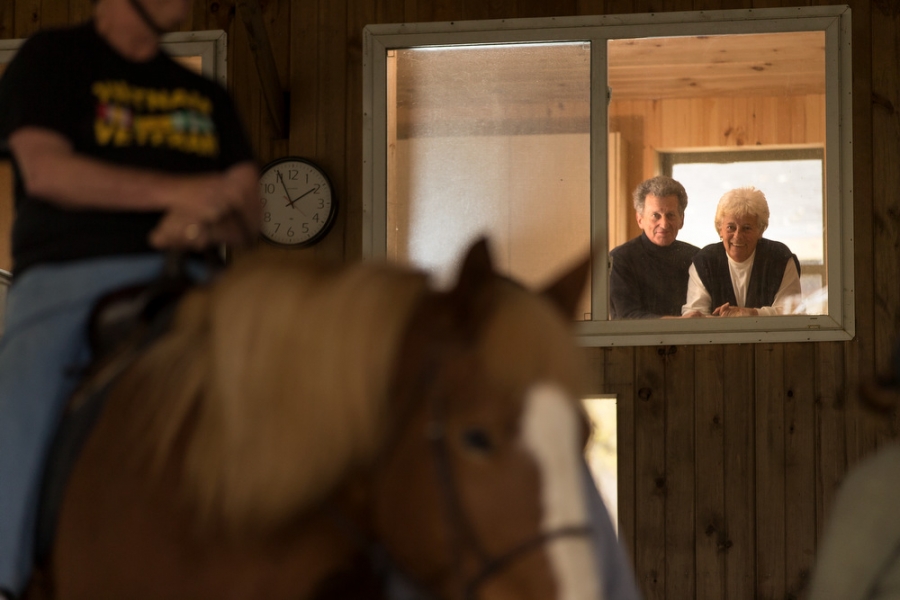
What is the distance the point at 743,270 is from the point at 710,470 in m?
0.84

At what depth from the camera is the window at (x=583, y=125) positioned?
4555 mm

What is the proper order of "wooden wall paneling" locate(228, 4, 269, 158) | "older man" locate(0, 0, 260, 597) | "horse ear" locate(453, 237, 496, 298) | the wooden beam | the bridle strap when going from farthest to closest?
"wooden wall paneling" locate(228, 4, 269, 158) → the wooden beam → "older man" locate(0, 0, 260, 597) → "horse ear" locate(453, 237, 496, 298) → the bridle strap

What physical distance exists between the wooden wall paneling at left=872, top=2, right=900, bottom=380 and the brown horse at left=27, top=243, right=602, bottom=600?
3613mm

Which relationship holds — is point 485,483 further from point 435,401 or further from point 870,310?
point 870,310

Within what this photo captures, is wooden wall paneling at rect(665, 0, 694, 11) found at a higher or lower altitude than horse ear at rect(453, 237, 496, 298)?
higher

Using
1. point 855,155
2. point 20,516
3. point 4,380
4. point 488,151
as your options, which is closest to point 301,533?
point 20,516

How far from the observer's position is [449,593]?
3.81 feet

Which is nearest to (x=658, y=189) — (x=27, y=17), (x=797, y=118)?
(x=797, y=118)

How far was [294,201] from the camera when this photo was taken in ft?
15.7

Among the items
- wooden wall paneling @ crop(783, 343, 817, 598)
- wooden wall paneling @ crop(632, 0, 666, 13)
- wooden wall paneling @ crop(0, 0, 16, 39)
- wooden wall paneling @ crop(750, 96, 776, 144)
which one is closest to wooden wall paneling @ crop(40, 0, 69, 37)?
wooden wall paneling @ crop(0, 0, 16, 39)

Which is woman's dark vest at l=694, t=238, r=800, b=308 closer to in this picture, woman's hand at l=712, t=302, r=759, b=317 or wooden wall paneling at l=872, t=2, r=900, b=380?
woman's hand at l=712, t=302, r=759, b=317

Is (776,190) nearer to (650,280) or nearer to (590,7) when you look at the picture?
(650,280)

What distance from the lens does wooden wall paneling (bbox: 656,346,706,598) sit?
14.8 feet

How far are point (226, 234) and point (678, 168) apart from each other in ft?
10.8
